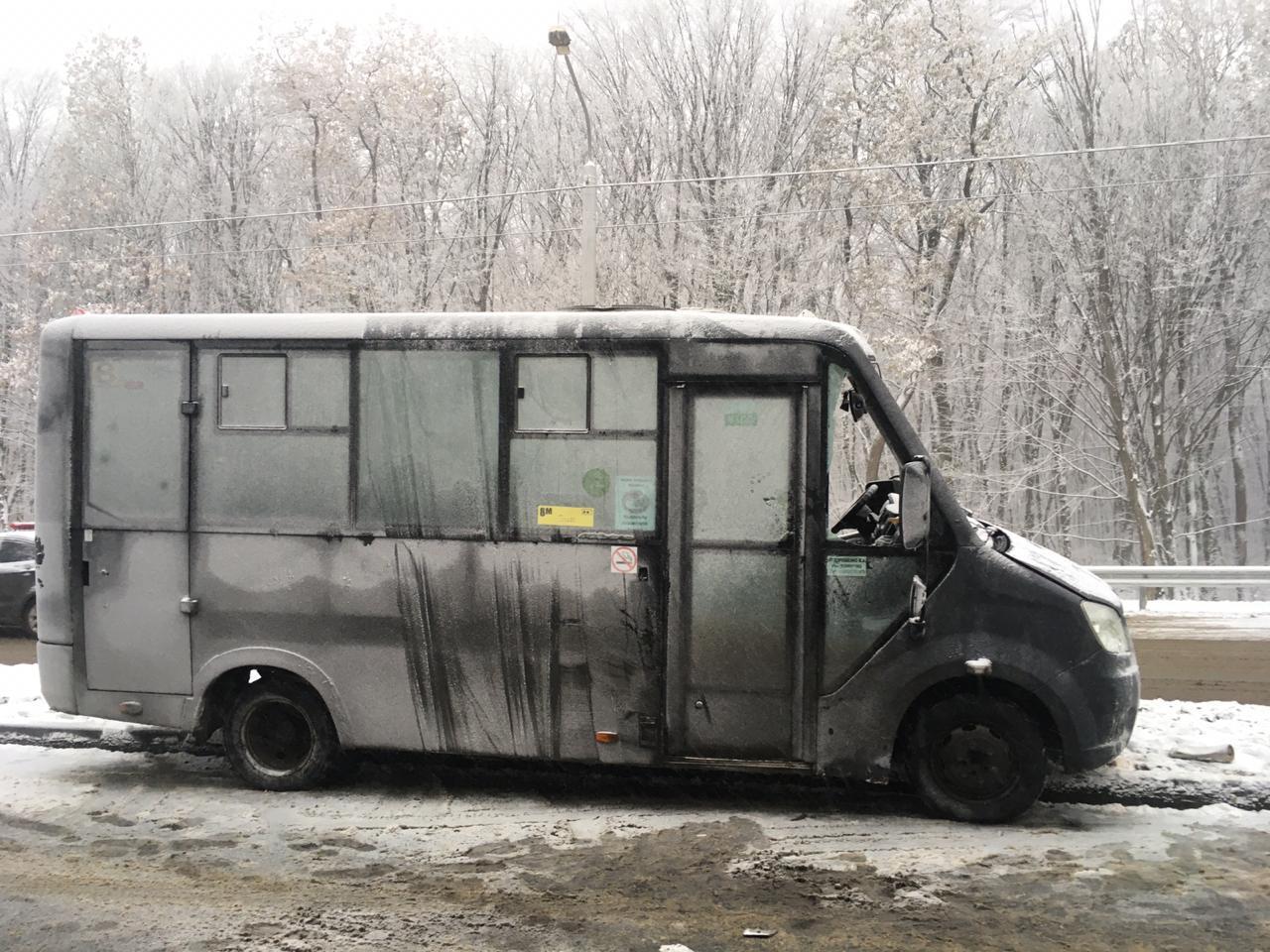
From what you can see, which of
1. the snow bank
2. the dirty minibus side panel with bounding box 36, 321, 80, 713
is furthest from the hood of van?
the snow bank

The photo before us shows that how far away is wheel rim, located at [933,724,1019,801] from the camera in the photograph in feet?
18.2

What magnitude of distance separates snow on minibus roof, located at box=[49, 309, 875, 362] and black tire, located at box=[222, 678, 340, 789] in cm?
215

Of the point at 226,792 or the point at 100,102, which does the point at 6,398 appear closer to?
the point at 100,102

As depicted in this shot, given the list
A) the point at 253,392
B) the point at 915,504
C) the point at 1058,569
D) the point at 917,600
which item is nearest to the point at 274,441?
the point at 253,392

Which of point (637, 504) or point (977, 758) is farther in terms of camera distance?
point (637, 504)

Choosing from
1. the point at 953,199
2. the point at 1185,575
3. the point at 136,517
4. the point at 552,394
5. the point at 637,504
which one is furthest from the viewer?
the point at 953,199

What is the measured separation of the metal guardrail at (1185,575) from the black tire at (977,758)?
10.2m

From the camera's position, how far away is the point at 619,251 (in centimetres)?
2423

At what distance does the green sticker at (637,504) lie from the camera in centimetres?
575

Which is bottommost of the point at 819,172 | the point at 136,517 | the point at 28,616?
the point at 28,616

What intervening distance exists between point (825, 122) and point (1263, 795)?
71.9ft

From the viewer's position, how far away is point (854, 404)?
19.0ft

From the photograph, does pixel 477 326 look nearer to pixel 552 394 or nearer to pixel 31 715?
pixel 552 394

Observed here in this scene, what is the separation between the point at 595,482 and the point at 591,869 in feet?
6.69
